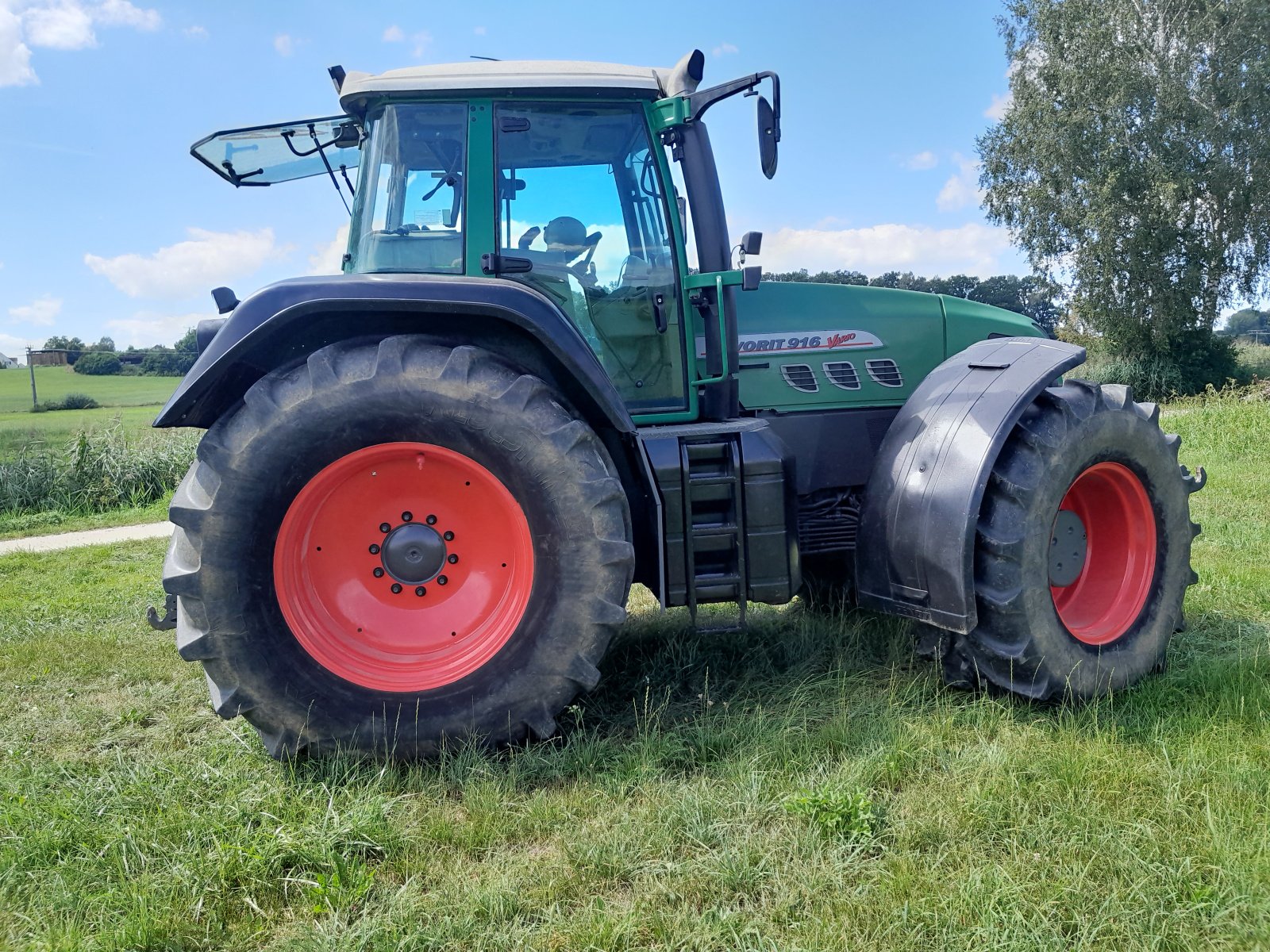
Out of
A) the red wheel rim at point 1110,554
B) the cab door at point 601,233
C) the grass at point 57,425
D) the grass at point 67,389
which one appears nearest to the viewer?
the cab door at point 601,233

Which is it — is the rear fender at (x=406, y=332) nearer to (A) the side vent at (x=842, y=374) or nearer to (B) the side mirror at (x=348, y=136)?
(B) the side mirror at (x=348, y=136)

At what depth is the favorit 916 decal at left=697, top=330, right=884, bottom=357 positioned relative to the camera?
4.25 meters

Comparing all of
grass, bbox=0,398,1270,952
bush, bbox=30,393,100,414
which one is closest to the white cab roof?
grass, bbox=0,398,1270,952

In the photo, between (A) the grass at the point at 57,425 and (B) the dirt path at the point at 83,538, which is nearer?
(B) the dirt path at the point at 83,538

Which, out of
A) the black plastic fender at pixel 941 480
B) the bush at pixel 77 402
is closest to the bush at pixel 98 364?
the bush at pixel 77 402

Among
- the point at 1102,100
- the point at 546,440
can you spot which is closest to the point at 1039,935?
the point at 546,440

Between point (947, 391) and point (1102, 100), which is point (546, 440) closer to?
point (947, 391)

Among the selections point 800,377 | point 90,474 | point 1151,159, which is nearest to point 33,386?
point 90,474

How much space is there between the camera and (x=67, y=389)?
60.6 feet

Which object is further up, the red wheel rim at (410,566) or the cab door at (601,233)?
the cab door at (601,233)

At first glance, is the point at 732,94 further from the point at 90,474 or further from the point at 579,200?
the point at 90,474

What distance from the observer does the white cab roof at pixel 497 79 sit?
11.2ft

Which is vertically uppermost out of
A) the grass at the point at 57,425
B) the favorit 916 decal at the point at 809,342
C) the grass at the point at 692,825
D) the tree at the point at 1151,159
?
the tree at the point at 1151,159

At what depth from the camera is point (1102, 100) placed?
25141mm
